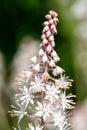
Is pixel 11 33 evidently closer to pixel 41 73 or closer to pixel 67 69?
pixel 67 69

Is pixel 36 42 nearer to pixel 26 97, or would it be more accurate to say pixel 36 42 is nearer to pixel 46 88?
pixel 26 97

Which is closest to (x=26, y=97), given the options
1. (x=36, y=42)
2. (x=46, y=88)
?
(x=46, y=88)

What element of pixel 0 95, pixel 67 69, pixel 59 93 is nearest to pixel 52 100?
pixel 59 93

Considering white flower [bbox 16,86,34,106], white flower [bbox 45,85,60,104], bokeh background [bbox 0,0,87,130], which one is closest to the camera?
white flower [bbox 45,85,60,104]

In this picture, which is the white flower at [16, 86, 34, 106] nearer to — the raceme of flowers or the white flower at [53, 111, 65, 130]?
the raceme of flowers

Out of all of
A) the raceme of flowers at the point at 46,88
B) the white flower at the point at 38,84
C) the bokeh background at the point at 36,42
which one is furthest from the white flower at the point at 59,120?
the bokeh background at the point at 36,42

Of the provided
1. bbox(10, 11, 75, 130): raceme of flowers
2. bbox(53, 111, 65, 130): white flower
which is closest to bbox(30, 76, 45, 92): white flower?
bbox(10, 11, 75, 130): raceme of flowers
